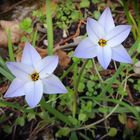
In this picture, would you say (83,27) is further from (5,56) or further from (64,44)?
(5,56)

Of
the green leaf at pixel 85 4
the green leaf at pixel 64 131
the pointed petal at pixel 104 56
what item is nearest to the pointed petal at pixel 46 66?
the pointed petal at pixel 104 56

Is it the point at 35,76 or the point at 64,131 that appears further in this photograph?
the point at 64,131

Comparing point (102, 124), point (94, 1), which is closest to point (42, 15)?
point (94, 1)

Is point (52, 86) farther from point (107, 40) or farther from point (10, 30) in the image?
point (10, 30)

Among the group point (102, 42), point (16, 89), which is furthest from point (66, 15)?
point (16, 89)

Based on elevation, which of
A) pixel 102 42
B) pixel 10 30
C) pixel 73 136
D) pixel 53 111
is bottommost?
pixel 73 136

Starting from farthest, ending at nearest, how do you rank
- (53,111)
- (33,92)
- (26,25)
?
(26,25)
(53,111)
(33,92)
